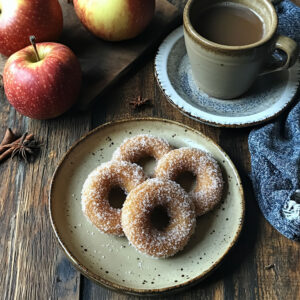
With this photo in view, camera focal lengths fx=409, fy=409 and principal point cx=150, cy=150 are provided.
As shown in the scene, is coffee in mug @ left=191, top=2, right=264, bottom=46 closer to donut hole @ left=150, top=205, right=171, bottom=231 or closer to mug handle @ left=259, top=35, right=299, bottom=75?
mug handle @ left=259, top=35, right=299, bottom=75

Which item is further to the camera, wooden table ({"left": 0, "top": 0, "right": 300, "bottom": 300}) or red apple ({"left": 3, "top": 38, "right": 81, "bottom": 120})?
red apple ({"left": 3, "top": 38, "right": 81, "bottom": 120})

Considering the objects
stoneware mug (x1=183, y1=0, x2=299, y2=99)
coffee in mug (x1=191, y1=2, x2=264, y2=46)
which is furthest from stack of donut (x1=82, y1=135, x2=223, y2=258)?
coffee in mug (x1=191, y1=2, x2=264, y2=46)

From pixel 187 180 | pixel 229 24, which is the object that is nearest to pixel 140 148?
pixel 187 180

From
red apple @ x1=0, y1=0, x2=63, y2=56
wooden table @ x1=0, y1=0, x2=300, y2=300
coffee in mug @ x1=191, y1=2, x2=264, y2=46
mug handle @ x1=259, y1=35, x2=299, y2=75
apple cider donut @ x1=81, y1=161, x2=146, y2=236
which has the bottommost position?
wooden table @ x1=0, y1=0, x2=300, y2=300

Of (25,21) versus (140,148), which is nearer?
(140,148)

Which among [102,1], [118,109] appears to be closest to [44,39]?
[102,1]

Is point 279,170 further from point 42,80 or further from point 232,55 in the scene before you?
point 42,80
